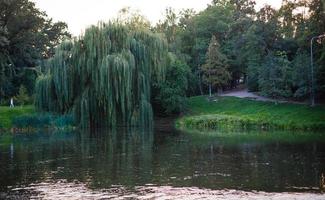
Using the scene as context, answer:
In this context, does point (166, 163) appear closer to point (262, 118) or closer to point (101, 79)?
→ point (101, 79)

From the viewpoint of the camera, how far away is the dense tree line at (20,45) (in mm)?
61781

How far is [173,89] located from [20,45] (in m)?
21.0

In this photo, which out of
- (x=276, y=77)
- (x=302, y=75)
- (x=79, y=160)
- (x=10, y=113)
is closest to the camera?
(x=79, y=160)

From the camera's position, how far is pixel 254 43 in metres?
64.0

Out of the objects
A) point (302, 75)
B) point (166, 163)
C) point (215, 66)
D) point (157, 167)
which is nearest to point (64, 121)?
point (302, 75)

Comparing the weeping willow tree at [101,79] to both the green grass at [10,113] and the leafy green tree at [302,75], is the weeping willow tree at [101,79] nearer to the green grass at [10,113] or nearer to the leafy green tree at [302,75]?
the green grass at [10,113]

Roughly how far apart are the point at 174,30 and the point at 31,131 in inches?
1641

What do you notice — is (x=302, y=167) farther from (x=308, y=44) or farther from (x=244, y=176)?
(x=308, y=44)

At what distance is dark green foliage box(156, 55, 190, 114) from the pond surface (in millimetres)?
23147

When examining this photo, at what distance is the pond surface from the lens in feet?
52.7

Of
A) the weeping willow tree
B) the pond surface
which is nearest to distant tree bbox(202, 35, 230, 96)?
the weeping willow tree

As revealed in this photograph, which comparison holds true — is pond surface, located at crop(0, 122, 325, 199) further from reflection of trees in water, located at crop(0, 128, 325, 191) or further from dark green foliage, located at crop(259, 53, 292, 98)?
dark green foliage, located at crop(259, 53, 292, 98)

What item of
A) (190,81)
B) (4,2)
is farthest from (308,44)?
(4,2)

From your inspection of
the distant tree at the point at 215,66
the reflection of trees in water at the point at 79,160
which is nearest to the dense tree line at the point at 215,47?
the distant tree at the point at 215,66
